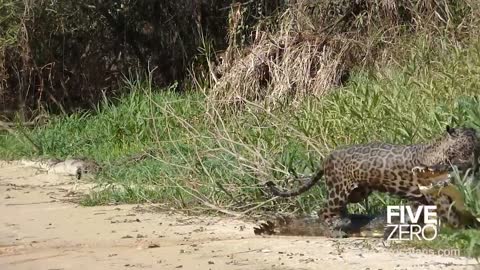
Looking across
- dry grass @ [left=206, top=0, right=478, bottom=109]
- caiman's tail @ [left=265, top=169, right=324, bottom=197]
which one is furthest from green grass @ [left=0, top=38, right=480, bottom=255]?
dry grass @ [left=206, top=0, right=478, bottom=109]

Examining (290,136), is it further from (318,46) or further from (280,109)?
(318,46)

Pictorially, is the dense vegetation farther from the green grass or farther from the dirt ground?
the dirt ground

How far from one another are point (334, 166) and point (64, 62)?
32.8 ft

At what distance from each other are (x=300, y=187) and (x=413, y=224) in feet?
3.93

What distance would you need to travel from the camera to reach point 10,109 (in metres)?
16.1

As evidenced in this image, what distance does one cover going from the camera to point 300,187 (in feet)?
25.8

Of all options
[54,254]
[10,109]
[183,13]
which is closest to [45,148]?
[10,109]

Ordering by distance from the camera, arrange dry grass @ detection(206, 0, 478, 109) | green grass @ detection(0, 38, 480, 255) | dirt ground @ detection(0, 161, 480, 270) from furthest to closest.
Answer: dry grass @ detection(206, 0, 478, 109), green grass @ detection(0, 38, 480, 255), dirt ground @ detection(0, 161, 480, 270)

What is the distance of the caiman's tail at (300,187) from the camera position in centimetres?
767

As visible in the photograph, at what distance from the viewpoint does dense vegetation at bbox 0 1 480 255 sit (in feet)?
28.8

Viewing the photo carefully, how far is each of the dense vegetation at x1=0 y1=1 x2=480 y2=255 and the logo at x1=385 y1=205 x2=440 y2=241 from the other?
18 centimetres

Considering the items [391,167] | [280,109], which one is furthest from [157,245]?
[280,109]

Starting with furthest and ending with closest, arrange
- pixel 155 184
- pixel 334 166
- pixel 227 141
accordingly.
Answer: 1. pixel 155 184
2. pixel 227 141
3. pixel 334 166

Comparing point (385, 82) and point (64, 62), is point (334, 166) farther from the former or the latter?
point (64, 62)
